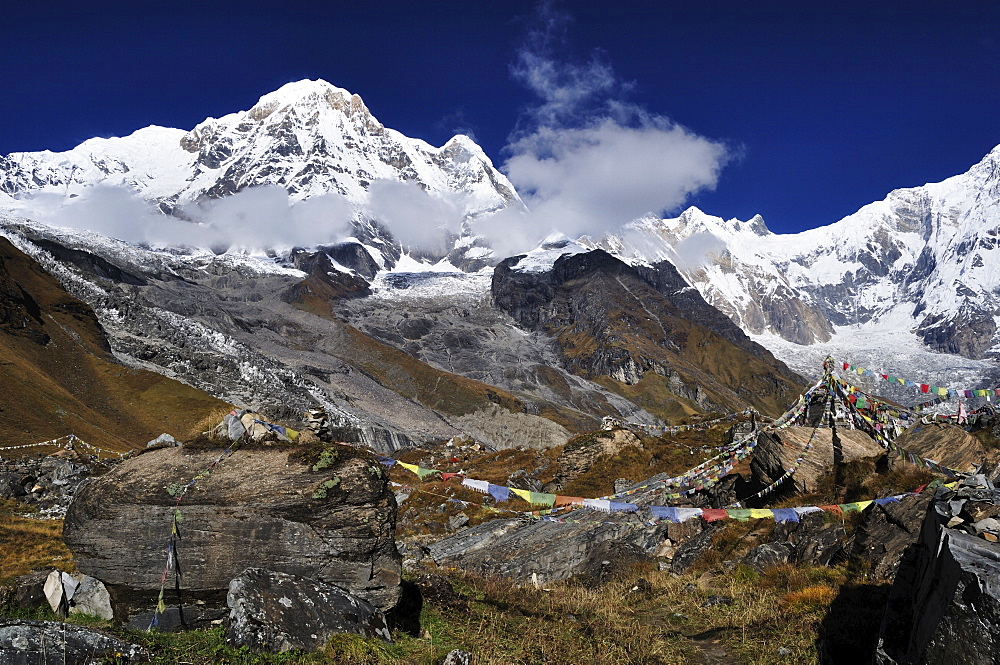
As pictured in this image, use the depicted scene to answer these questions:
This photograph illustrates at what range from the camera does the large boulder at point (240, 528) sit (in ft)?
29.5

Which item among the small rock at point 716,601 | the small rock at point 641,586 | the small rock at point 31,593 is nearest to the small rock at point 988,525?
the small rock at point 716,601

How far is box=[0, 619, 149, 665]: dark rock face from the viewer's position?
6.16 m

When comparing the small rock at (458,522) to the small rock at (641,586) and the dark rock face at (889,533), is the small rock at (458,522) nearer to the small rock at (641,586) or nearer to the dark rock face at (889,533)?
the small rock at (641,586)

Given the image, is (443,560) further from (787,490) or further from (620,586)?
(787,490)

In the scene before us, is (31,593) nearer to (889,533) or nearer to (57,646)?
(57,646)

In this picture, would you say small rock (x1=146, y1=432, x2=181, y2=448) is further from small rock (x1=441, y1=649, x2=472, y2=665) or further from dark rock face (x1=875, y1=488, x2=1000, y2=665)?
dark rock face (x1=875, y1=488, x2=1000, y2=665)

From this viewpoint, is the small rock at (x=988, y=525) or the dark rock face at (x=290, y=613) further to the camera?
the dark rock face at (x=290, y=613)

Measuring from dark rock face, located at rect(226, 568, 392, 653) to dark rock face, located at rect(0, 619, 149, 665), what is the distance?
115 cm

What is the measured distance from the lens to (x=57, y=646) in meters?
6.36

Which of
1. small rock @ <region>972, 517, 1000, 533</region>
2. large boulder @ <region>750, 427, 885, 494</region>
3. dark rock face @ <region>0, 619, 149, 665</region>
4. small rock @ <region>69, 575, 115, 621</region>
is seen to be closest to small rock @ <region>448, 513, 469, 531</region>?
large boulder @ <region>750, 427, 885, 494</region>

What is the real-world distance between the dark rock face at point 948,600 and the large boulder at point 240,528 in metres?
6.78

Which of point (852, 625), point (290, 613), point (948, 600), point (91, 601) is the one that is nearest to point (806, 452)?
point (852, 625)

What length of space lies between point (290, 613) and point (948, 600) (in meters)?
7.49

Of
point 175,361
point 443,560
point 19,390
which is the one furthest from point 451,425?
point 443,560
